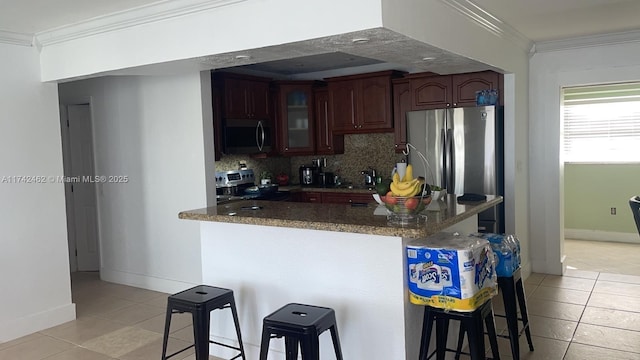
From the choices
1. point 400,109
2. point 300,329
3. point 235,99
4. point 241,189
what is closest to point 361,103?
point 400,109

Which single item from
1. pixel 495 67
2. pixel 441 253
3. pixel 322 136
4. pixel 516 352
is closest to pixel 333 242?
pixel 441 253

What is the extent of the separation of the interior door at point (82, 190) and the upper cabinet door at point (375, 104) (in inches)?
129

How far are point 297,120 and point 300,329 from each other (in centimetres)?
423

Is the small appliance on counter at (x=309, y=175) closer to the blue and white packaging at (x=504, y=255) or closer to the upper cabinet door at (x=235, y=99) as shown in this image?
the upper cabinet door at (x=235, y=99)

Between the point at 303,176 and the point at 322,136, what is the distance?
0.66m

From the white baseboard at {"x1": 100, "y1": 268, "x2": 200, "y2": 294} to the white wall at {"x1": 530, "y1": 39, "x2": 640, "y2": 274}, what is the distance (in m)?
3.75

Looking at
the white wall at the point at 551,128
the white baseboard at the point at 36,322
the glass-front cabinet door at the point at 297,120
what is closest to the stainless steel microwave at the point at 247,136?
the glass-front cabinet door at the point at 297,120

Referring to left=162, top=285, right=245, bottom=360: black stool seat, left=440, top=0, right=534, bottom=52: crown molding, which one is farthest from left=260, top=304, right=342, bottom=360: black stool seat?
left=440, top=0, right=534, bottom=52: crown molding

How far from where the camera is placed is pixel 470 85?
17.3 feet

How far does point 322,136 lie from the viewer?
254 inches

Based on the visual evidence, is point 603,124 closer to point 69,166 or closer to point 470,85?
point 470,85

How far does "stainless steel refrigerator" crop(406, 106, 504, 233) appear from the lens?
482 centimetres

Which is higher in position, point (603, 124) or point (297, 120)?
point (297, 120)

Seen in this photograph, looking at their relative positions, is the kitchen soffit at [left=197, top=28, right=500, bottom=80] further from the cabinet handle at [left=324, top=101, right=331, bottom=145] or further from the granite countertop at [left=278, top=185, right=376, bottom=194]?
the cabinet handle at [left=324, top=101, right=331, bottom=145]
